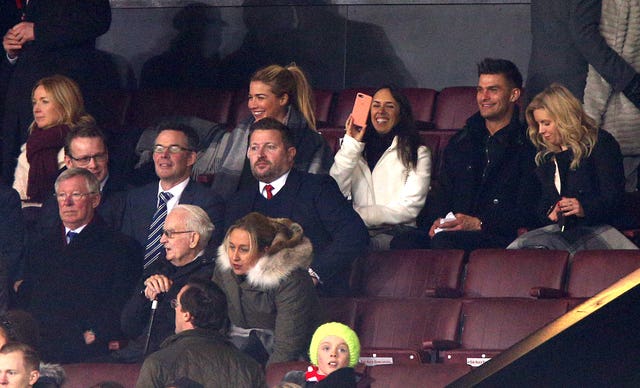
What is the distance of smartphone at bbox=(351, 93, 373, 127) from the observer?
623 centimetres

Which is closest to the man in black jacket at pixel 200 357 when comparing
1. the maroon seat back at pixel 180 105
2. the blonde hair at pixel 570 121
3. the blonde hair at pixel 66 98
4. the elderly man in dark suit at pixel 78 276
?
the elderly man in dark suit at pixel 78 276

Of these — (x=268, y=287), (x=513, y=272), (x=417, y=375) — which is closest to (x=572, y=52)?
(x=513, y=272)

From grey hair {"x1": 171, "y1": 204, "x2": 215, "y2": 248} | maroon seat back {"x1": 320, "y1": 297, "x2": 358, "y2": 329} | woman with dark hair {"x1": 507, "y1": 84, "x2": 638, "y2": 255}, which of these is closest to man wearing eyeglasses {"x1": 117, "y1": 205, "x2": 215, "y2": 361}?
grey hair {"x1": 171, "y1": 204, "x2": 215, "y2": 248}

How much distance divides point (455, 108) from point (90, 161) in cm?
Answer: 193

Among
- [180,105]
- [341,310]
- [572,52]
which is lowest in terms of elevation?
[341,310]

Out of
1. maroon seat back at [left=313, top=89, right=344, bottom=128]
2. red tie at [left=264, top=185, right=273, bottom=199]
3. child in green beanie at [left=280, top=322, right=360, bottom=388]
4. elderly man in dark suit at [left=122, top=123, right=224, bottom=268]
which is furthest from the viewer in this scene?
maroon seat back at [left=313, top=89, right=344, bottom=128]

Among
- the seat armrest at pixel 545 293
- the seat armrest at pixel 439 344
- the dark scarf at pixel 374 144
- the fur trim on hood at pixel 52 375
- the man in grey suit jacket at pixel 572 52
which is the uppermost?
the man in grey suit jacket at pixel 572 52

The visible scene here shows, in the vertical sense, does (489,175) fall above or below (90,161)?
above

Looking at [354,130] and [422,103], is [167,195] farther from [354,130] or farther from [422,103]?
[422,103]

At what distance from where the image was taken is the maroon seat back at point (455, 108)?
7160mm

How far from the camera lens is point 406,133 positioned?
639cm

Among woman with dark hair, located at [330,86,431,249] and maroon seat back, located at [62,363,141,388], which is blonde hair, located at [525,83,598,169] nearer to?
woman with dark hair, located at [330,86,431,249]

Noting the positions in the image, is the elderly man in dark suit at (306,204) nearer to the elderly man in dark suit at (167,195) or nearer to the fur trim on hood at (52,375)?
the elderly man in dark suit at (167,195)

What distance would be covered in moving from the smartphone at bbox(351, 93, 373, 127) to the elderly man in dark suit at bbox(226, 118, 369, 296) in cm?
53
